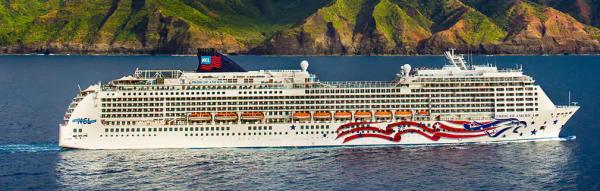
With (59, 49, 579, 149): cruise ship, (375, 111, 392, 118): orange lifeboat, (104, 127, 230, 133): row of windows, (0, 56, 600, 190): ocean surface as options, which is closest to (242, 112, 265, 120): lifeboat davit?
(59, 49, 579, 149): cruise ship

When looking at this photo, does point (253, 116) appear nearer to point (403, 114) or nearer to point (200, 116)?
point (200, 116)

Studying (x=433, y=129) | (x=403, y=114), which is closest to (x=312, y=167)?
(x=403, y=114)

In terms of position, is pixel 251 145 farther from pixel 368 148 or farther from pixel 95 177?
pixel 95 177

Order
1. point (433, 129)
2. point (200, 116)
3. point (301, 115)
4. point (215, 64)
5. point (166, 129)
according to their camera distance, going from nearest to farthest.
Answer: point (166, 129), point (200, 116), point (301, 115), point (433, 129), point (215, 64)

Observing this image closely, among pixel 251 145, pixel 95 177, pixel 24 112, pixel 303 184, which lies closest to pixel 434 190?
pixel 303 184

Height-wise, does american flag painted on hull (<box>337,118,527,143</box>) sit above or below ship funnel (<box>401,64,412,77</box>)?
below

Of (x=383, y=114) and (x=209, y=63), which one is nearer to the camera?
(x=383, y=114)

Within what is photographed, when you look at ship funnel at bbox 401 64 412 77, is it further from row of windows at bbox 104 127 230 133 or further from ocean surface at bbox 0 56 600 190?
row of windows at bbox 104 127 230 133

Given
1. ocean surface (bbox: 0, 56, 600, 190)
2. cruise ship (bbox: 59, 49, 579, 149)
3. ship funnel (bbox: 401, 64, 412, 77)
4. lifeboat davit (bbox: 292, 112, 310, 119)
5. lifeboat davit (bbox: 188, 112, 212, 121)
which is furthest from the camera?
ship funnel (bbox: 401, 64, 412, 77)
